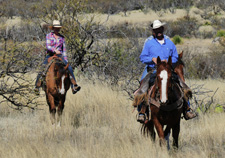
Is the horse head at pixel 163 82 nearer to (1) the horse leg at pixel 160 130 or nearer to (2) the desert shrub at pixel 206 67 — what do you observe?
(1) the horse leg at pixel 160 130

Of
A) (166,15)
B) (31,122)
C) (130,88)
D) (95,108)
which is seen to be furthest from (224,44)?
(166,15)

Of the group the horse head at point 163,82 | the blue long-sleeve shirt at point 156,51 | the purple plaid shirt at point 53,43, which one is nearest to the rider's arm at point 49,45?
the purple plaid shirt at point 53,43

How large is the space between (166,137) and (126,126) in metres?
2.02

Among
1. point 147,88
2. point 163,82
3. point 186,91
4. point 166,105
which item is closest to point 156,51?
point 147,88

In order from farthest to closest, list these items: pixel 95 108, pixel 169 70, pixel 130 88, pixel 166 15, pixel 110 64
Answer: pixel 166 15
pixel 110 64
pixel 130 88
pixel 95 108
pixel 169 70

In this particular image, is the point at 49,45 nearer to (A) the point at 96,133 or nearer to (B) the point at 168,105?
(A) the point at 96,133

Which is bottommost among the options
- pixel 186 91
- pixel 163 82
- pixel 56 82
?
pixel 56 82

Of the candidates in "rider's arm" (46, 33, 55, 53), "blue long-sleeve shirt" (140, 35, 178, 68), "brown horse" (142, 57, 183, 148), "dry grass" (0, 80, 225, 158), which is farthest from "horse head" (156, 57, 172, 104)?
"rider's arm" (46, 33, 55, 53)

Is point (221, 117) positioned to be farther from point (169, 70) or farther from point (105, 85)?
point (105, 85)

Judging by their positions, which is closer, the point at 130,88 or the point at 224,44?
the point at 130,88

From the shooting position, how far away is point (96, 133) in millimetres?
8703

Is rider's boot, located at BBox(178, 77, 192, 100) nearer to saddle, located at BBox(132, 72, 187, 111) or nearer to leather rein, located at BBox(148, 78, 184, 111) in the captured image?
saddle, located at BBox(132, 72, 187, 111)

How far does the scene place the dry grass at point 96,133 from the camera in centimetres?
657

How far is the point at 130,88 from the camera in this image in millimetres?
12172
